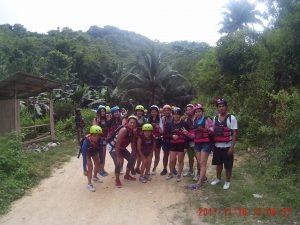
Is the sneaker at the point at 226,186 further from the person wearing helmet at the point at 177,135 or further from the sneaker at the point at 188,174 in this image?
the sneaker at the point at 188,174

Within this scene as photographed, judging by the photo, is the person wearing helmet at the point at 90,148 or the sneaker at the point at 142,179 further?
the sneaker at the point at 142,179

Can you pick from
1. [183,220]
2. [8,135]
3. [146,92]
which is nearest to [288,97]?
[183,220]

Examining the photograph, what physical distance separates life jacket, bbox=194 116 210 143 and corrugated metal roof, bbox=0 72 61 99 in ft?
20.6

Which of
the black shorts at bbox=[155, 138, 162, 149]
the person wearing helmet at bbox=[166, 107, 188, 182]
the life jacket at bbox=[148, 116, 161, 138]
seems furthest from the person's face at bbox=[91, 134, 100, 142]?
the person wearing helmet at bbox=[166, 107, 188, 182]

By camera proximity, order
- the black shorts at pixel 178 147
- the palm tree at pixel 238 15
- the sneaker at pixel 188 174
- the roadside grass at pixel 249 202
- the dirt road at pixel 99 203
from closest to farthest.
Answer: the roadside grass at pixel 249 202 → the dirt road at pixel 99 203 → the black shorts at pixel 178 147 → the sneaker at pixel 188 174 → the palm tree at pixel 238 15

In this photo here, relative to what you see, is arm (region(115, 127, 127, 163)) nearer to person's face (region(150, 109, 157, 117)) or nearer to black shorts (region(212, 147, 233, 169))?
person's face (region(150, 109, 157, 117))

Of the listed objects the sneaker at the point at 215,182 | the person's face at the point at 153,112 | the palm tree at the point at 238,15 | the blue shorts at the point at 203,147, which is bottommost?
the sneaker at the point at 215,182

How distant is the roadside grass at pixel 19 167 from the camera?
738 cm

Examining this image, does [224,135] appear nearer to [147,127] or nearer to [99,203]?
[147,127]

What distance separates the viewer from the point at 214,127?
699 cm

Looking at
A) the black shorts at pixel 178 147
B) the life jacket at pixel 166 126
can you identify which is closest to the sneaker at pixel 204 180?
the black shorts at pixel 178 147

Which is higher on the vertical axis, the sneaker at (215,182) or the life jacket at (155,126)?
the life jacket at (155,126)
